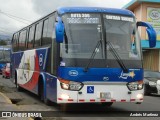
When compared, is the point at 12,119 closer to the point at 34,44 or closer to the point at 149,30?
the point at 149,30

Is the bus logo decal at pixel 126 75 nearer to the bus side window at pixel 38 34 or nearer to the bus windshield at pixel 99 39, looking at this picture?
the bus windshield at pixel 99 39

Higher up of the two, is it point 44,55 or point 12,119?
point 44,55

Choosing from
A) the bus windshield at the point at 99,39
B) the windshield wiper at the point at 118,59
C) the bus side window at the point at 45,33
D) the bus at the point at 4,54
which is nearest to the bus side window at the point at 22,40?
the bus side window at the point at 45,33

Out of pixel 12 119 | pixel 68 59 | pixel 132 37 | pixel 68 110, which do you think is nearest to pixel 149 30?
pixel 132 37

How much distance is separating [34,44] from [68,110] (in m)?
3.99

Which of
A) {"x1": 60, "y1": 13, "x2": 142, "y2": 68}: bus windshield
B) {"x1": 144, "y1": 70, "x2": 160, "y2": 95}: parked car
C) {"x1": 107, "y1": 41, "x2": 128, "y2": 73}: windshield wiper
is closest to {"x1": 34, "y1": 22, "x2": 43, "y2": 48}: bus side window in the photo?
{"x1": 60, "y1": 13, "x2": 142, "y2": 68}: bus windshield

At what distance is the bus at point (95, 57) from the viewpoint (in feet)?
36.8

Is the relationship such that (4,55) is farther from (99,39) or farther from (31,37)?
(99,39)

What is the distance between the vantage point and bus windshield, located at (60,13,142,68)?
11359 mm

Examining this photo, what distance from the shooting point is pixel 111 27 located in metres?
11.9

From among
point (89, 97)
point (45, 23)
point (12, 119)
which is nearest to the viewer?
point (12, 119)

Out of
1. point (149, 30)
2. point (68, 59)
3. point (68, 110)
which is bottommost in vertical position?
point (68, 110)

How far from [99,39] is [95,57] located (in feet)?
1.95

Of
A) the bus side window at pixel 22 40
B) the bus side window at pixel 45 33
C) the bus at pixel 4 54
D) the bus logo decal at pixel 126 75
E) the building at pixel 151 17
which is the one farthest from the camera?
the bus at pixel 4 54
